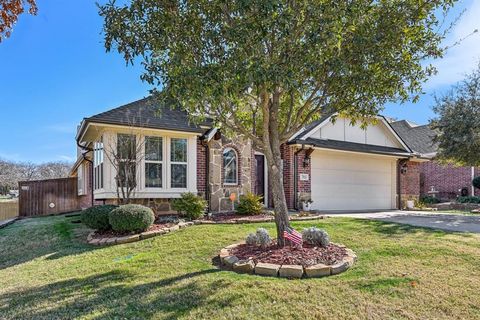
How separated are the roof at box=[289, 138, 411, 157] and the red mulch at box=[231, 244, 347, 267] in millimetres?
7439

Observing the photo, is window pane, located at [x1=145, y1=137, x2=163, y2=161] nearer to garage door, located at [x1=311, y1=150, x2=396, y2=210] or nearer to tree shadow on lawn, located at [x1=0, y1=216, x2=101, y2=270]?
tree shadow on lawn, located at [x1=0, y1=216, x2=101, y2=270]

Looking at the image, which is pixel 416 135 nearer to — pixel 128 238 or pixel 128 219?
pixel 128 219

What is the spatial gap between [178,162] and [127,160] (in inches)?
74.9

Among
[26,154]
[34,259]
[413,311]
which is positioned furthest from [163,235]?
[26,154]

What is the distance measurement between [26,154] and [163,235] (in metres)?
37.5

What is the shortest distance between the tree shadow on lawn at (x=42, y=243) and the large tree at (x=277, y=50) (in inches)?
181

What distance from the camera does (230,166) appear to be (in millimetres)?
13172

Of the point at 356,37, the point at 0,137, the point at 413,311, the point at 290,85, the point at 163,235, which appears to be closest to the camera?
the point at 413,311

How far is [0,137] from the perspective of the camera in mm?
23750

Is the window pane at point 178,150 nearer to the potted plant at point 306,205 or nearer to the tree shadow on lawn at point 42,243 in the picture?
the tree shadow on lawn at point 42,243

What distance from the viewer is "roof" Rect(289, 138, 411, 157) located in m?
14.0

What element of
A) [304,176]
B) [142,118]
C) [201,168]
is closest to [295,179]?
[304,176]

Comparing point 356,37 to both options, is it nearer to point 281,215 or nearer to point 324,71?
point 324,71

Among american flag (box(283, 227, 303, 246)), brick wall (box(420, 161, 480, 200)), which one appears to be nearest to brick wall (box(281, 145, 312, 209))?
american flag (box(283, 227, 303, 246))
